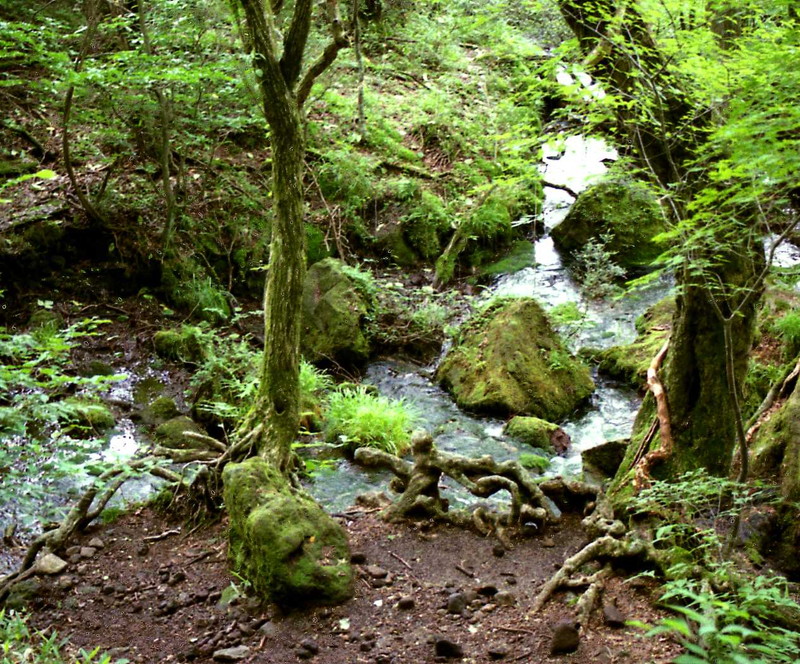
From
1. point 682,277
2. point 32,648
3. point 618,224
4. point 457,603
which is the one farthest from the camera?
point 618,224

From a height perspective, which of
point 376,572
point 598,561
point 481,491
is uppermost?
point 598,561

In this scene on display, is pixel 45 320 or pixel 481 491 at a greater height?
pixel 45 320

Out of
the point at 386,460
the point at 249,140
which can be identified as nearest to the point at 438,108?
the point at 249,140

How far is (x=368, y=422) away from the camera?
319 inches

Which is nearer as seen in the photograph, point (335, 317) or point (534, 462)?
point (534, 462)

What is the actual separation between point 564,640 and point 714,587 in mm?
857

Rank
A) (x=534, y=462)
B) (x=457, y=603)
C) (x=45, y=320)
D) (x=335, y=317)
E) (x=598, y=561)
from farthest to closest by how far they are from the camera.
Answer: (x=335, y=317) < (x=45, y=320) < (x=534, y=462) < (x=598, y=561) < (x=457, y=603)

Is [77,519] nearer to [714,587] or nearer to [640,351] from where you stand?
[714,587]

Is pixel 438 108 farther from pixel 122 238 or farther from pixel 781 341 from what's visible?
pixel 781 341

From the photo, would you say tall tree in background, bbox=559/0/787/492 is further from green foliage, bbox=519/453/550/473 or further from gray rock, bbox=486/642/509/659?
green foliage, bbox=519/453/550/473

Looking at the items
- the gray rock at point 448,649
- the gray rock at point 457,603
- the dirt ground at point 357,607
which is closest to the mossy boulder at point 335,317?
the dirt ground at point 357,607

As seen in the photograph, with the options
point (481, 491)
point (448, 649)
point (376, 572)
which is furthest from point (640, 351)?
point (448, 649)

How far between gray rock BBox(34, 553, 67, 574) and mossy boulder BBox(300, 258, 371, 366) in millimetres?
5727

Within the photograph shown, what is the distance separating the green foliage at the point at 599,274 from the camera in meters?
11.7
